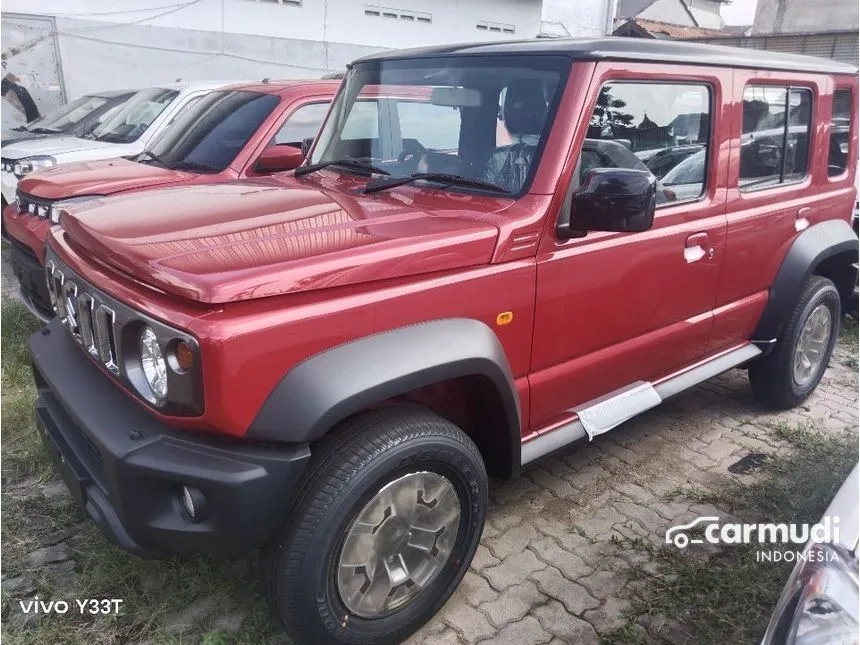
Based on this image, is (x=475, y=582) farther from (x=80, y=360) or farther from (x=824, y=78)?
(x=824, y=78)

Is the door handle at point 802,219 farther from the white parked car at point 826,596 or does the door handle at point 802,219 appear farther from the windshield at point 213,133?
A: the windshield at point 213,133

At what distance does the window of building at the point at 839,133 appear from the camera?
3824mm

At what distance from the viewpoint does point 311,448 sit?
2.09m

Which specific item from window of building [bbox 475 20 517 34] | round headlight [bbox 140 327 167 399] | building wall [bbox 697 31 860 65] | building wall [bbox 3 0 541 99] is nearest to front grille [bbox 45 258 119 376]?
round headlight [bbox 140 327 167 399]

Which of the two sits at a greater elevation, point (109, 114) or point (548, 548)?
point (109, 114)

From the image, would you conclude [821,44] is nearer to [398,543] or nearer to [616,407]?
[616,407]

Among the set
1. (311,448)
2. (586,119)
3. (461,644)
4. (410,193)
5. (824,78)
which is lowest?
(461,644)

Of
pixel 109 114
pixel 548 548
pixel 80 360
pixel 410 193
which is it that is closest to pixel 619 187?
pixel 410 193

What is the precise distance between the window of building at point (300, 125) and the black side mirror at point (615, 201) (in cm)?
309

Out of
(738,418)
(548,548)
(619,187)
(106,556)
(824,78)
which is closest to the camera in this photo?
(619,187)

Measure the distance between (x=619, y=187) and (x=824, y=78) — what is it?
2.27 metres

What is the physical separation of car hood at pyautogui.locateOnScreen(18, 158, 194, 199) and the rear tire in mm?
3762

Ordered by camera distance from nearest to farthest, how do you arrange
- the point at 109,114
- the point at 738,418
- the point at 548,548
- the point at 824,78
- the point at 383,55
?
1. the point at 548,548
2. the point at 383,55
3. the point at 824,78
4. the point at 738,418
5. the point at 109,114

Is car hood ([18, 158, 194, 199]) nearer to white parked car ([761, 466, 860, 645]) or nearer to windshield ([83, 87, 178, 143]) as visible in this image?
windshield ([83, 87, 178, 143])
